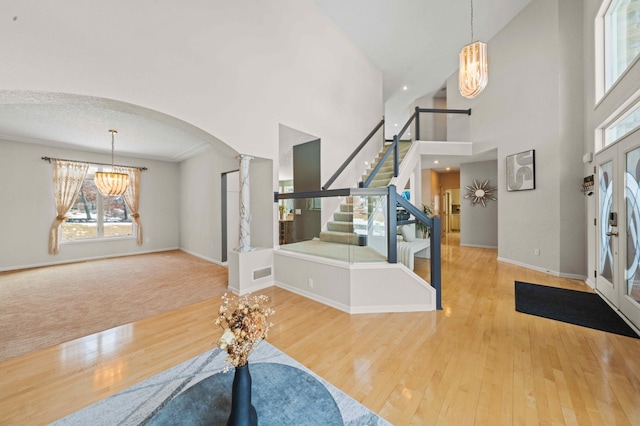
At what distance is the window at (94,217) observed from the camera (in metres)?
6.29

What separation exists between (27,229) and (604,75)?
468 inches

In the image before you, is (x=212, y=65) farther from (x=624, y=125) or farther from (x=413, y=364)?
(x=624, y=125)

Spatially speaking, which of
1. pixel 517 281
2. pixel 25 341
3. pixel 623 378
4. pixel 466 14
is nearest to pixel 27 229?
pixel 25 341

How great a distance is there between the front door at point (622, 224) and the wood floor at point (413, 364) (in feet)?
2.68

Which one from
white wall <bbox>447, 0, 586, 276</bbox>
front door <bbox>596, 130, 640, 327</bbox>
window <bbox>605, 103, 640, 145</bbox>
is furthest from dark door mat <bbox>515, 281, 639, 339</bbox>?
window <bbox>605, 103, 640, 145</bbox>

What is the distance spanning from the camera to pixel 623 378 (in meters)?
1.90

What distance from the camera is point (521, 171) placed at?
5215mm

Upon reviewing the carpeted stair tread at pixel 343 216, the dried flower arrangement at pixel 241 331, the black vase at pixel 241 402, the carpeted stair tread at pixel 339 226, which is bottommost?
the black vase at pixel 241 402

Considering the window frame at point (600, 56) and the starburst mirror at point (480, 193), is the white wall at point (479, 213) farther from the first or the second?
the window frame at point (600, 56)

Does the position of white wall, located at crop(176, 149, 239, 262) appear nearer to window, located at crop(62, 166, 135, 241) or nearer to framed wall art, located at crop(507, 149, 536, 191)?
window, located at crop(62, 166, 135, 241)

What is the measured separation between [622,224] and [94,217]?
11.0 m

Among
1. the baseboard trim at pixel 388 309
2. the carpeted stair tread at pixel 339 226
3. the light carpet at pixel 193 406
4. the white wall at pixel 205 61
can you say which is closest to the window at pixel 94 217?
the white wall at pixel 205 61

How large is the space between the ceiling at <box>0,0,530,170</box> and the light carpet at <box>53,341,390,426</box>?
9.37ft

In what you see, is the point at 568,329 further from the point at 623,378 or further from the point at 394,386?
the point at 394,386
